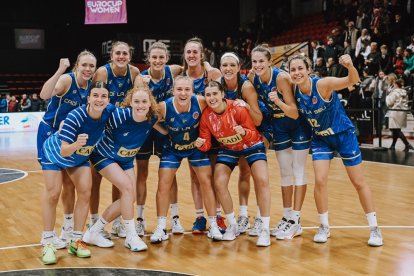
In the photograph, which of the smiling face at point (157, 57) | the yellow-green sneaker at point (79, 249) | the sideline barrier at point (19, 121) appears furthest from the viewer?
the sideline barrier at point (19, 121)

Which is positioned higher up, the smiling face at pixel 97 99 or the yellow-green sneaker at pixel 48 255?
the smiling face at pixel 97 99

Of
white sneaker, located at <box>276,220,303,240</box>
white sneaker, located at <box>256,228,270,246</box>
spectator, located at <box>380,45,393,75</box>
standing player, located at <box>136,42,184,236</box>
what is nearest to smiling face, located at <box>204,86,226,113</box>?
standing player, located at <box>136,42,184,236</box>

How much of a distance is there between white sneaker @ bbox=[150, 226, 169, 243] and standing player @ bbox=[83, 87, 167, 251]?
0.20 meters

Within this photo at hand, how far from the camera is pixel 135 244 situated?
4355 mm

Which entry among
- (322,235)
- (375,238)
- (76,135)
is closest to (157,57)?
(76,135)

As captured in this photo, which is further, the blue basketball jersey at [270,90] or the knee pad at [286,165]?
the knee pad at [286,165]

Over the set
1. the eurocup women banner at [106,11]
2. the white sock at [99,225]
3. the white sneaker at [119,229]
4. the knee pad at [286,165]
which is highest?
the eurocup women banner at [106,11]

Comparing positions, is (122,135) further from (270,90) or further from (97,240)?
(270,90)

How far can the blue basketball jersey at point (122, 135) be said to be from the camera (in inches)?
171

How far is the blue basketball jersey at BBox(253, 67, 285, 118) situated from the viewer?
15.1 feet

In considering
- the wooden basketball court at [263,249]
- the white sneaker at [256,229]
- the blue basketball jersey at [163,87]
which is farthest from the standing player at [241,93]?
the blue basketball jersey at [163,87]

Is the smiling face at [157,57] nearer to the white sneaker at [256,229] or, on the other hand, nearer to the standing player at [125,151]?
the standing player at [125,151]

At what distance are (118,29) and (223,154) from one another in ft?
59.5

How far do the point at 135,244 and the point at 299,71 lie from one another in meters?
1.89
